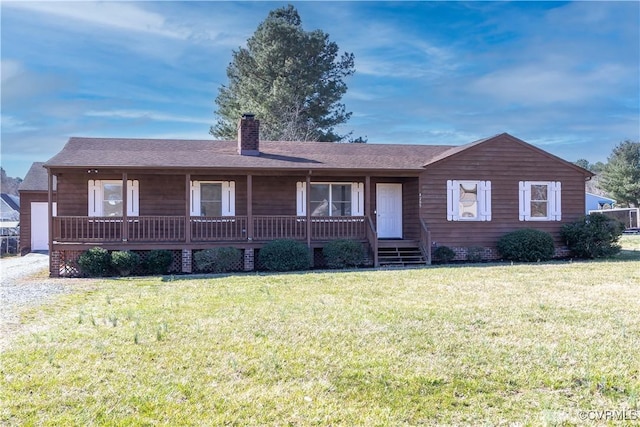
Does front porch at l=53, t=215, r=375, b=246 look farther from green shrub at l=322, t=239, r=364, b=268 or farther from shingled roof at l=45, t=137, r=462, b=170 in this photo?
shingled roof at l=45, t=137, r=462, b=170

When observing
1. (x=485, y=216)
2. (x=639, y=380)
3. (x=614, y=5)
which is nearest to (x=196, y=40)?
(x=485, y=216)

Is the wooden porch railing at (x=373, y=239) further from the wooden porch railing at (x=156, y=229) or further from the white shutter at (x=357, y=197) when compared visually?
the wooden porch railing at (x=156, y=229)

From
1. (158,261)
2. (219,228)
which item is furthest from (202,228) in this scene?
(158,261)

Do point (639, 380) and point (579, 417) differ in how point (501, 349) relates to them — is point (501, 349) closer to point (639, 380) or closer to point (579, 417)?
point (639, 380)

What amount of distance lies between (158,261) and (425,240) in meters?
7.74

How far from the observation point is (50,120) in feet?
78.2

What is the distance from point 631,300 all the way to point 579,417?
5.28m

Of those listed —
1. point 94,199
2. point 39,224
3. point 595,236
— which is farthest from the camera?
point 39,224

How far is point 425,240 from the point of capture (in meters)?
14.9

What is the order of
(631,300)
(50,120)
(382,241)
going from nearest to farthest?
(631,300) → (382,241) → (50,120)

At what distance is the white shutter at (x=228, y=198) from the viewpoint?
49.7 feet

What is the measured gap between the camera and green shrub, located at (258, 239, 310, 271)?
43.5 ft

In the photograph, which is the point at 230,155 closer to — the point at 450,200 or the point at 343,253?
the point at 343,253

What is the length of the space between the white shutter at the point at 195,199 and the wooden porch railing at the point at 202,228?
0.41 meters
